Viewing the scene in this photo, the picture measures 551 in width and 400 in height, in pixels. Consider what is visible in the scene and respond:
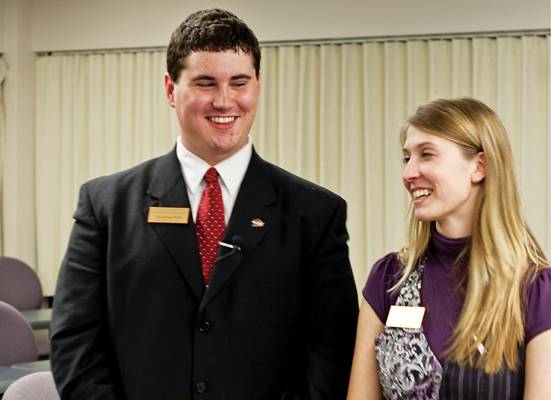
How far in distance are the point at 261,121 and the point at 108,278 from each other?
534cm

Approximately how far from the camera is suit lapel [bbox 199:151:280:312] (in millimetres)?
2604

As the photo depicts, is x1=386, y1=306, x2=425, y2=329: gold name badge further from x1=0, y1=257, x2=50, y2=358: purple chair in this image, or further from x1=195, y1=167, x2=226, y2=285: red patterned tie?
x1=0, y1=257, x2=50, y2=358: purple chair

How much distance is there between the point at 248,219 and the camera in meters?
2.67

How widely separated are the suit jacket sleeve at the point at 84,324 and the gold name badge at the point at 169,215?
0.14 m

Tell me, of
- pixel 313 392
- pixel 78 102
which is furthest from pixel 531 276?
pixel 78 102

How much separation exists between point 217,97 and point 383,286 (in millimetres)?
659

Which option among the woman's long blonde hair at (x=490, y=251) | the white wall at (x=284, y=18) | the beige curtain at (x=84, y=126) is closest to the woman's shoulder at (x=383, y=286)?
the woman's long blonde hair at (x=490, y=251)

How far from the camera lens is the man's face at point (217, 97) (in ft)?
8.41

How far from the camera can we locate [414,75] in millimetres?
7469

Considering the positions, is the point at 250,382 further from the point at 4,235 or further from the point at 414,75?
the point at 4,235

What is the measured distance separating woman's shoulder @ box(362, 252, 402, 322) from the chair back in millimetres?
5524

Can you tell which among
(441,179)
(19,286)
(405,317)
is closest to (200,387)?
(405,317)

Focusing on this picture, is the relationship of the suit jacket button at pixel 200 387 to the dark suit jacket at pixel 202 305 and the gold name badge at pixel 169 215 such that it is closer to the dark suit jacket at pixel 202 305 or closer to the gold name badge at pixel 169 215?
the dark suit jacket at pixel 202 305

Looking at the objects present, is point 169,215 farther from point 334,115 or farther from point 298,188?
point 334,115
